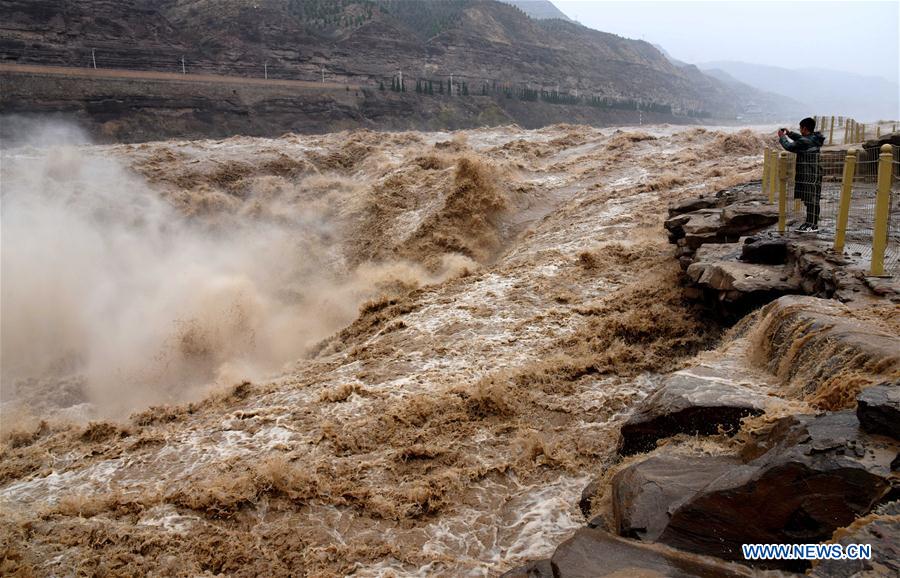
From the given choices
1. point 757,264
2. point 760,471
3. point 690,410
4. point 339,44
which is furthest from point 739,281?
point 339,44

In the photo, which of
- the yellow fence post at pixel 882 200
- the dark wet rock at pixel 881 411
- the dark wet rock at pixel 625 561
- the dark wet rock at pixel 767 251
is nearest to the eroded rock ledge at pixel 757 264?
the dark wet rock at pixel 767 251

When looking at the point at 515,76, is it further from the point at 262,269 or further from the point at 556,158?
the point at 262,269

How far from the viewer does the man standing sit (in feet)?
24.9

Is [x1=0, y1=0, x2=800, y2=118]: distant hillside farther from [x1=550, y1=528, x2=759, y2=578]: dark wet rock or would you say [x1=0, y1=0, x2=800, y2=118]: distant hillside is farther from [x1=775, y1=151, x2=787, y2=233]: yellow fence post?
[x1=550, y1=528, x2=759, y2=578]: dark wet rock

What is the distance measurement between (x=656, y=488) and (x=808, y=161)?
6009mm

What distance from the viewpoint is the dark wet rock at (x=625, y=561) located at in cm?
285

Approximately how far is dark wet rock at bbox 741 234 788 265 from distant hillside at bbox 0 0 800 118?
40.8 meters

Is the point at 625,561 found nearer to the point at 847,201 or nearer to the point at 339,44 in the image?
the point at 847,201

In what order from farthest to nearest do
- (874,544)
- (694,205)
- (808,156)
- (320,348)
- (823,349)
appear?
1. (694,205)
2. (320,348)
3. (808,156)
4. (823,349)
5. (874,544)

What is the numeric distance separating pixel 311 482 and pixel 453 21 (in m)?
80.3

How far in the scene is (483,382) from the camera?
22.4ft

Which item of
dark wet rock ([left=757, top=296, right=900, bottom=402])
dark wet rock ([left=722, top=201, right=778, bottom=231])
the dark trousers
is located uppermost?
the dark trousers

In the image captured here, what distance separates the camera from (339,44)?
2152 inches

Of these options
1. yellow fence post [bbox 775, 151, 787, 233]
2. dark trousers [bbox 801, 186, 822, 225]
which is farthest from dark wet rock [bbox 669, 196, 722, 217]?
dark trousers [bbox 801, 186, 822, 225]
